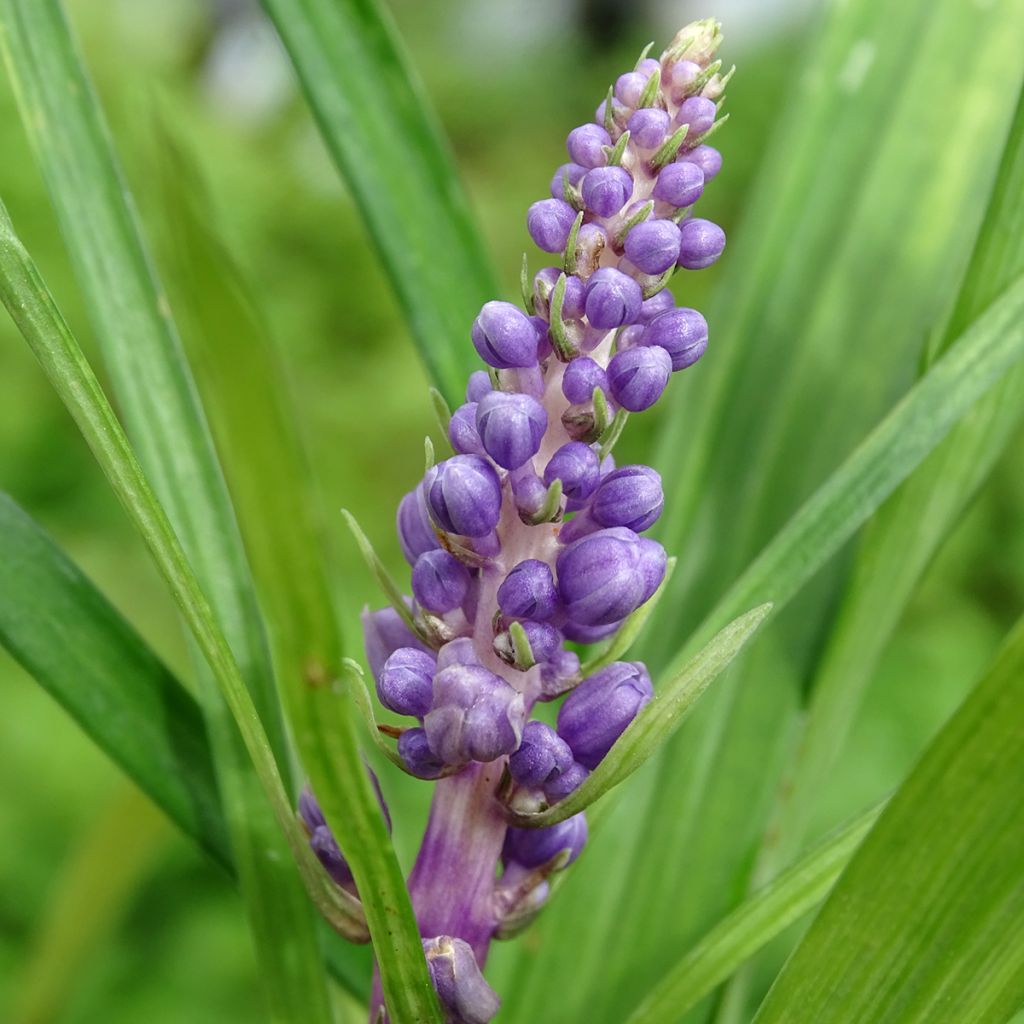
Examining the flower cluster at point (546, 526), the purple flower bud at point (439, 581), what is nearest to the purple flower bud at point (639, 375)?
the flower cluster at point (546, 526)

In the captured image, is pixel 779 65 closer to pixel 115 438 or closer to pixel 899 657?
pixel 899 657

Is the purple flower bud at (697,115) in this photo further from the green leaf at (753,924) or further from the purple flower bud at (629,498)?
the green leaf at (753,924)

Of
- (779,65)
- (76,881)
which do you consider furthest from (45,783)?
(779,65)

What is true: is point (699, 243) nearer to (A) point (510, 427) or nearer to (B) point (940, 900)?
(A) point (510, 427)

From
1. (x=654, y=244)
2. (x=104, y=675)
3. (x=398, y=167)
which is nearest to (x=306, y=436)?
(x=398, y=167)

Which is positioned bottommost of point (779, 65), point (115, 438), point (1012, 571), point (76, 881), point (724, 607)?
point (1012, 571)

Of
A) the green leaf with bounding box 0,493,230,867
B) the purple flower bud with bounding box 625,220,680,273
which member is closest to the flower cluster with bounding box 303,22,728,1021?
the purple flower bud with bounding box 625,220,680,273

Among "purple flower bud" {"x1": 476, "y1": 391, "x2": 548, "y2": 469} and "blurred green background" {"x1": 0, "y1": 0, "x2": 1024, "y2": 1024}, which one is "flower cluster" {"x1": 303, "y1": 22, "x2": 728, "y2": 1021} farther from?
"blurred green background" {"x1": 0, "y1": 0, "x2": 1024, "y2": 1024}
